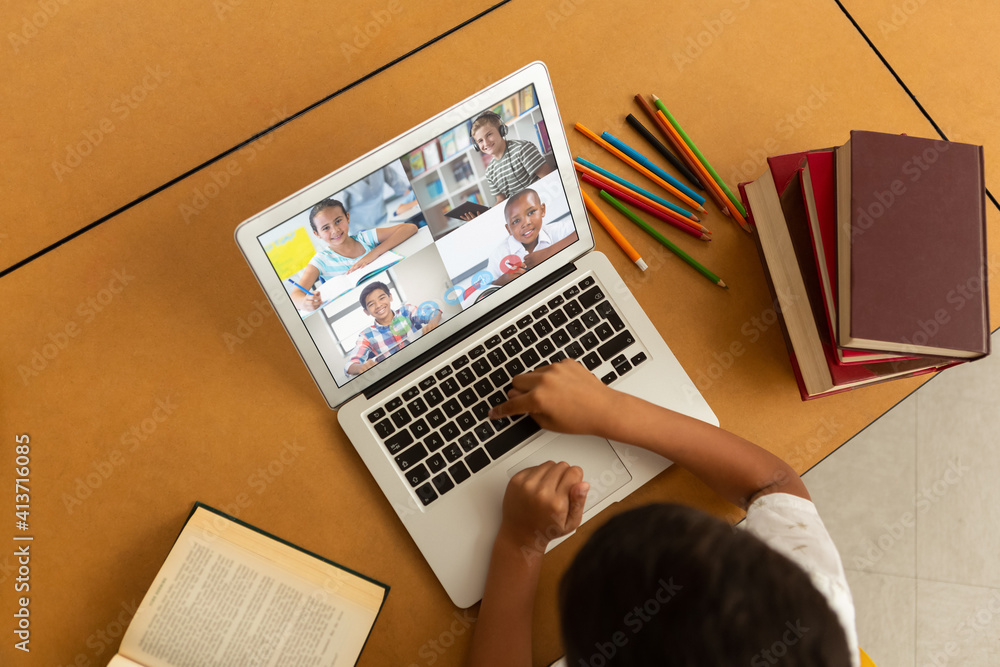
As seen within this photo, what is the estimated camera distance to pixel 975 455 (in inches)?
52.4

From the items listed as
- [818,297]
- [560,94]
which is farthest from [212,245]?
[818,297]

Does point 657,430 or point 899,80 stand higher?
point 899,80

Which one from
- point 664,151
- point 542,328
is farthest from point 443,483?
point 664,151

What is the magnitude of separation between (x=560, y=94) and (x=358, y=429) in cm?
55

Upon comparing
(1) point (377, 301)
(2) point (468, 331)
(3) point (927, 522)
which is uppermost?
(1) point (377, 301)

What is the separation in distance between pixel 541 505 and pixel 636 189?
0.46 metres

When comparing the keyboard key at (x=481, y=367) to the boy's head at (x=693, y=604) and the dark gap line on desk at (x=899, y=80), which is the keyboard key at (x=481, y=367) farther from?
the dark gap line on desk at (x=899, y=80)

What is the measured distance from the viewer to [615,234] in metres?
0.83

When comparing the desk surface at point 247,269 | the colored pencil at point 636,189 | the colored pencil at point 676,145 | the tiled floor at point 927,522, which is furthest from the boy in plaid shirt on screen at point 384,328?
the tiled floor at point 927,522

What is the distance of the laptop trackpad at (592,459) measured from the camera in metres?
0.75

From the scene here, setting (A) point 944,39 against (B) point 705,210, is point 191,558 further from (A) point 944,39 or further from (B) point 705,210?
(A) point 944,39

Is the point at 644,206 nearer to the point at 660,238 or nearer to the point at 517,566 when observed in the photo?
the point at 660,238

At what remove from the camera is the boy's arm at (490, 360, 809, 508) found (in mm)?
727

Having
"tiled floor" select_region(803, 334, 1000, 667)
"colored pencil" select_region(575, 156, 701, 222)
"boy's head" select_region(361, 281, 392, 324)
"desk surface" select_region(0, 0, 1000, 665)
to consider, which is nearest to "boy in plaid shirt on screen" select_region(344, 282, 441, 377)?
"boy's head" select_region(361, 281, 392, 324)
